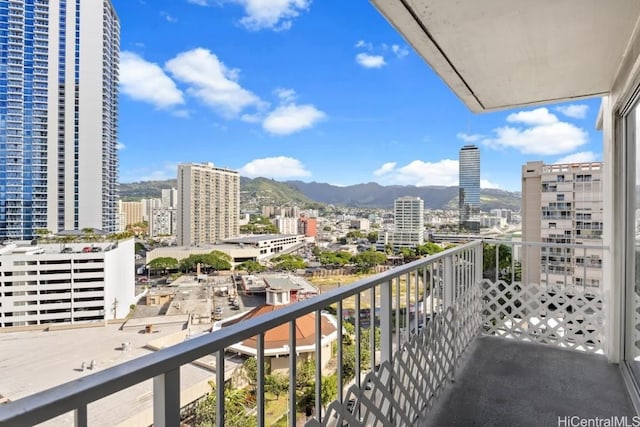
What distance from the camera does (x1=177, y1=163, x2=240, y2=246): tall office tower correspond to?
44.0 ft

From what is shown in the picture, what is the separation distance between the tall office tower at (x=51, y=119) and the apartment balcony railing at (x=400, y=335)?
484 inches

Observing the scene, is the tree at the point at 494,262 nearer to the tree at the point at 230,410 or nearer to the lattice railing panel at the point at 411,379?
Answer: the lattice railing panel at the point at 411,379

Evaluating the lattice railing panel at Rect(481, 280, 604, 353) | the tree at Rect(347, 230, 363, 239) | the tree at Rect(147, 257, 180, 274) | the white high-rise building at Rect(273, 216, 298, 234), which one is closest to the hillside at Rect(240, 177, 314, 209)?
the white high-rise building at Rect(273, 216, 298, 234)

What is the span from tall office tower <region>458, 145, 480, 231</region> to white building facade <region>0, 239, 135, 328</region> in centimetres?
792

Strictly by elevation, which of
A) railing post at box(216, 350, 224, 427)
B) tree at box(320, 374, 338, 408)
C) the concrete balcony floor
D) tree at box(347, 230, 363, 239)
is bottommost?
the concrete balcony floor

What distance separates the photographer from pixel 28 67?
11.2 metres

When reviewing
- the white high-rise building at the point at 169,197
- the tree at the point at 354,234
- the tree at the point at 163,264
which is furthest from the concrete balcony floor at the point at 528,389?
the white high-rise building at the point at 169,197

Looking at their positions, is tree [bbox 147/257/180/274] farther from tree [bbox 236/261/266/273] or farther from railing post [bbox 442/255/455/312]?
railing post [bbox 442/255/455/312]

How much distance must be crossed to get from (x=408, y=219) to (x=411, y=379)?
240 inches

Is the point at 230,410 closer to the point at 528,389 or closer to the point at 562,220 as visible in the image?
the point at 528,389

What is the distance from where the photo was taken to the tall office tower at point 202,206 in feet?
44.0

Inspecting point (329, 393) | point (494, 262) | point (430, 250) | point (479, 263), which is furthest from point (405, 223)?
point (329, 393)

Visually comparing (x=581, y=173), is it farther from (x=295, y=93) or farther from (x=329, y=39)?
(x=295, y=93)

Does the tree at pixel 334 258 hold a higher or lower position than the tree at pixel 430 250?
lower
